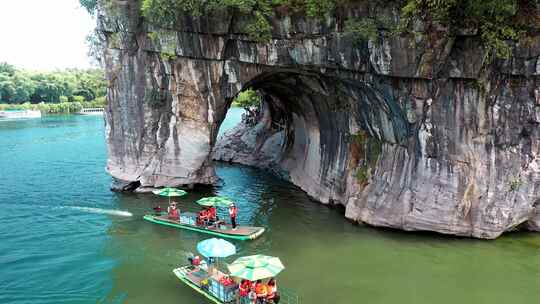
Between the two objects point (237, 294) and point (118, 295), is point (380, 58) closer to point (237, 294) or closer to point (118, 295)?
point (237, 294)

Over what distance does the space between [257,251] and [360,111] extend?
28.4ft

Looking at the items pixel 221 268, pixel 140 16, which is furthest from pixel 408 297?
pixel 140 16

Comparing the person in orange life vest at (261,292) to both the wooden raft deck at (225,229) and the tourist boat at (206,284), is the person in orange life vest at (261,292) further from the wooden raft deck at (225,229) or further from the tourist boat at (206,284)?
the wooden raft deck at (225,229)

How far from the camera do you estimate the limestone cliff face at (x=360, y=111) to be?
17.9 meters

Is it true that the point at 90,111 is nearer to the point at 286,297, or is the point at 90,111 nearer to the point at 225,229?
the point at 225,229

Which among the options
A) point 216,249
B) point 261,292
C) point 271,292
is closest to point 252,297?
point 261,292

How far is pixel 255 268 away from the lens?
42.1ft

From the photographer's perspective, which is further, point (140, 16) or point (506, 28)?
point (140, 16)

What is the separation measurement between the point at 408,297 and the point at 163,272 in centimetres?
824

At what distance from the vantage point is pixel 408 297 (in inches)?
562

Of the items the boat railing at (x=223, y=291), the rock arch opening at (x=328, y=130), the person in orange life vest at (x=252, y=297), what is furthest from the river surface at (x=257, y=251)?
the rock arch opening at (x=328, y=130)

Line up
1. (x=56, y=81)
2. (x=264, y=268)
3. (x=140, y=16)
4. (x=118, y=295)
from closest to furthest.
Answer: (x=264, y=268) → (x=118, y=295) → (x=140, y=16) → (x=56, y=81)

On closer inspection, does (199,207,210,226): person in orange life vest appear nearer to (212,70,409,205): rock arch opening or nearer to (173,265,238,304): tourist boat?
(173,265,238,304): tourist boat

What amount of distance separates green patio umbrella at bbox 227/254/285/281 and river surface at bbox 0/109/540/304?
1851 mm
